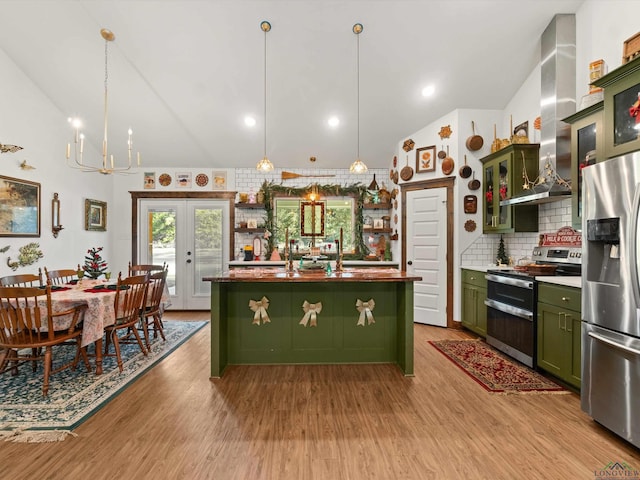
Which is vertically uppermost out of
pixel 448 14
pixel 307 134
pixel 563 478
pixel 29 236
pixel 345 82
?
pixel 448 14

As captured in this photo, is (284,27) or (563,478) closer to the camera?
(563,478)

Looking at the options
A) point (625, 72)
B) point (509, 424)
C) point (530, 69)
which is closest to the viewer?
point (625, 72)

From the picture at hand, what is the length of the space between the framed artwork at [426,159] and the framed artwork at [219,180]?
3.60 meters

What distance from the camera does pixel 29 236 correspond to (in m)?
4.34

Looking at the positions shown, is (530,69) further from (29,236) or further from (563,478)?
(29,236)

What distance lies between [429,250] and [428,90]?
2382 mm

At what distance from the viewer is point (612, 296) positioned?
2.21m

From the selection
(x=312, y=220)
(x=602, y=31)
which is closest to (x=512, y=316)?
(x=602, y=31)

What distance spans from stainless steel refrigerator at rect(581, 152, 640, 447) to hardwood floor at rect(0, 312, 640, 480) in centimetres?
26

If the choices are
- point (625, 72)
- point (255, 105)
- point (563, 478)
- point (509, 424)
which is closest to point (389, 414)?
point (509, 424)

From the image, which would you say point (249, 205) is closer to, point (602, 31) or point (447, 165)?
point (447, 165)

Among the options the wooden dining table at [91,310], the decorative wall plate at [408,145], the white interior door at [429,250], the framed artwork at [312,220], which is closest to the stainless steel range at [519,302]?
the white interior door at [429,250]

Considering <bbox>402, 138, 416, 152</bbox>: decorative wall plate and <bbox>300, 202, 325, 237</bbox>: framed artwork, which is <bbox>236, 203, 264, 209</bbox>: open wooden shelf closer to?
<bbox>300, 202, 325, 237</bbox>: framed artwork

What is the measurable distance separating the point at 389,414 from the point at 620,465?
4.61ft
